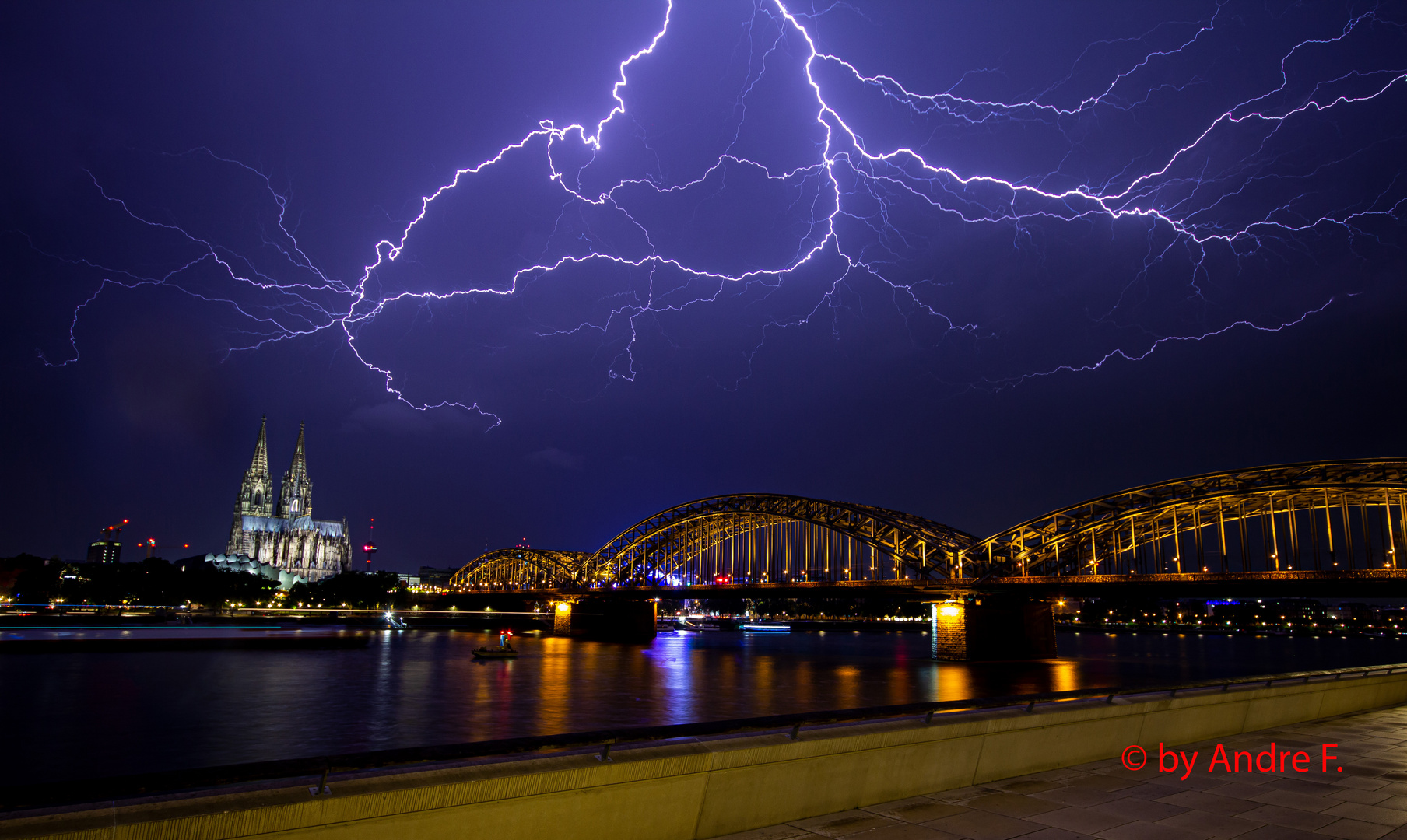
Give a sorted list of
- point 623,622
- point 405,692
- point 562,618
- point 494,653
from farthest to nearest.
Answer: point 562,618 → point 623,622 → point 494,653 → point 405,692

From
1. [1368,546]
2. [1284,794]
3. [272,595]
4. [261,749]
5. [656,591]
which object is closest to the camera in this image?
[1284,794]

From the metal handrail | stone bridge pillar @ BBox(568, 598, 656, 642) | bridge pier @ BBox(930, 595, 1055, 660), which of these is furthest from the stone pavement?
stone bridge pillar @ BBox(568, 598, 656, 642)

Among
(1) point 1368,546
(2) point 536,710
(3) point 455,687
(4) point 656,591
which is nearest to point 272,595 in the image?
(4) point 656,591

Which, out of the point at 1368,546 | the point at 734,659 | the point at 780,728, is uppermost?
the point at 1368,546

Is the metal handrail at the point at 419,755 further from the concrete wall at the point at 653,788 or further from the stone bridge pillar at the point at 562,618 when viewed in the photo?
the stone bridge pillar at the point at 562,618

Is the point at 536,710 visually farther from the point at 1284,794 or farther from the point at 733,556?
the point at 733,556

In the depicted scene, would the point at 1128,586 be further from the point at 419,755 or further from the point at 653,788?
the point at 419,755

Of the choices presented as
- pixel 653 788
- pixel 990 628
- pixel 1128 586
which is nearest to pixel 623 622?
pixel 990 628
